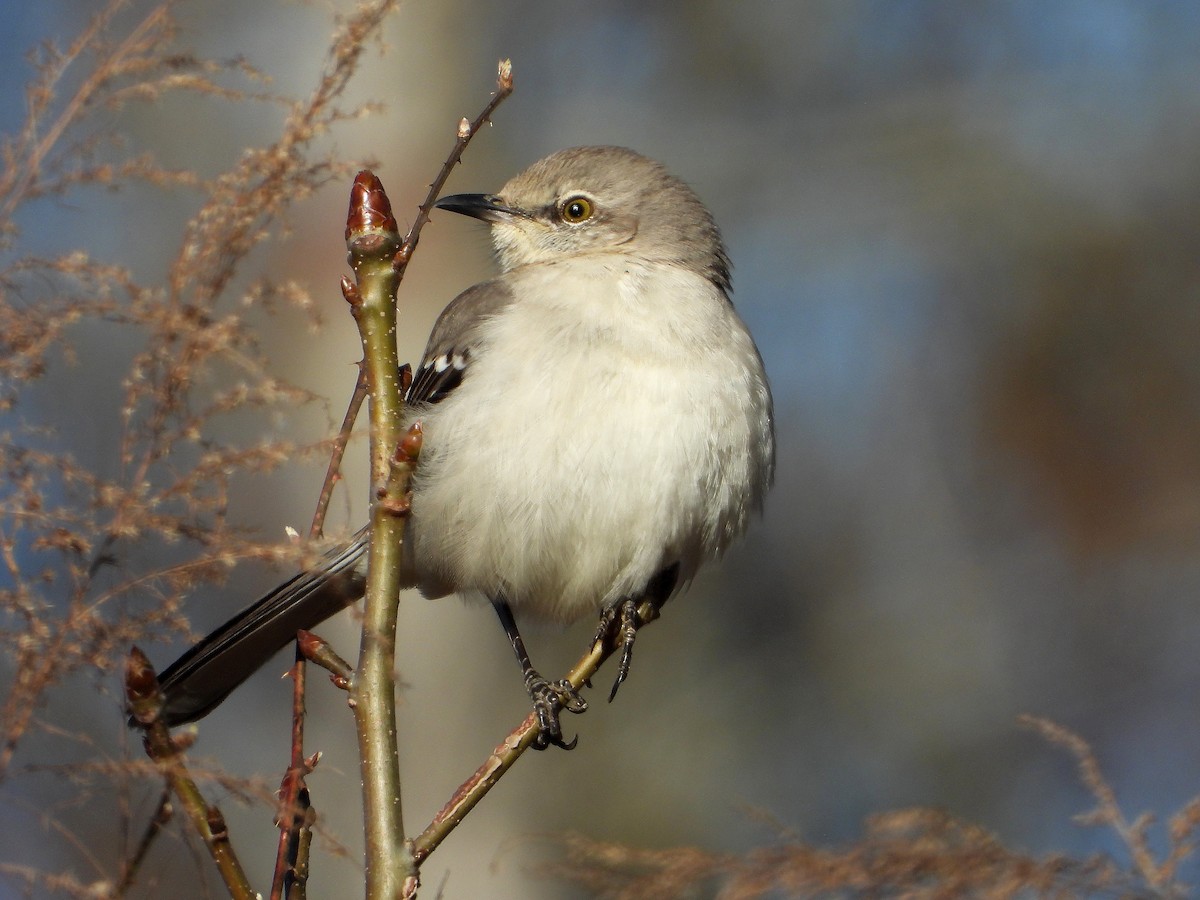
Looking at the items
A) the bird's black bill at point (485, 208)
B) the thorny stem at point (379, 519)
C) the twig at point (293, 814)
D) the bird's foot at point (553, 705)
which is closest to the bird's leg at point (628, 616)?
the bird's foot at point (553, 705)

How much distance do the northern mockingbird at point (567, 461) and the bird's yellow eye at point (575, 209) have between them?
42 centimetres

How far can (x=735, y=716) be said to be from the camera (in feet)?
34.1

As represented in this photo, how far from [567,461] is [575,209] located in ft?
5.20

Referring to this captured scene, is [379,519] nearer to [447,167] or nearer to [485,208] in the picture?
[447,167]

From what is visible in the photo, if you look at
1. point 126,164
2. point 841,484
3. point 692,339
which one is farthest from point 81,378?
point 126,164

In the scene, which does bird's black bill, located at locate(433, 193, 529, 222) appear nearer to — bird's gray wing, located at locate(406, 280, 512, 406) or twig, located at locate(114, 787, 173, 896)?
bird's gray wing, located at locate(406, 280, 512, 406)

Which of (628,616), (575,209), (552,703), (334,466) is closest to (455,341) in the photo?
(575,209)

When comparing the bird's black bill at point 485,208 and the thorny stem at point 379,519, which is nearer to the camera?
the thorny stem at point 379,519

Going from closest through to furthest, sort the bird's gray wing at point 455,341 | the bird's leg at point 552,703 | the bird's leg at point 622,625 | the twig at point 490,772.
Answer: the twig at point 490,772 < the bird's leg at point 552,703 < the bird's leg at point 622,625 < the bird's gray wing at point 455,341

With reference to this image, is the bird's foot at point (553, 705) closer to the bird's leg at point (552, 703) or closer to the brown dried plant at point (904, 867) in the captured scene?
the bird's leg at point (552, 703)

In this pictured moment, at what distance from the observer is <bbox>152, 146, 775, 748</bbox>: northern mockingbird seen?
3869mm

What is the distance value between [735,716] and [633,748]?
90cm

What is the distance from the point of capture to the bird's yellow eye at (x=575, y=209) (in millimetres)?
5109

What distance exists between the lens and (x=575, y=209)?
5.12 metres
